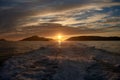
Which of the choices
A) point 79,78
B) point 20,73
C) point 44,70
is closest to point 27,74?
point 20,73

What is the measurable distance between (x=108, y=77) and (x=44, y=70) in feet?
17.3

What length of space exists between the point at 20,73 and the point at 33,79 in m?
2.12

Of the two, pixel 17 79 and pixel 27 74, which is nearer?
pixel 17 79

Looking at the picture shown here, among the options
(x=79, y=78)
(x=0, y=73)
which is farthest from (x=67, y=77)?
(x=0, y=73)

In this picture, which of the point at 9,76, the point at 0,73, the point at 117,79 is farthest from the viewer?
the point at 0,73

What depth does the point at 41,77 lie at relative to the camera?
42.5 feet

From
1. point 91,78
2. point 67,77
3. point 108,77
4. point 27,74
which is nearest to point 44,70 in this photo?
point 27,74

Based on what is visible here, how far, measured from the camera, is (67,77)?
12.7 meters

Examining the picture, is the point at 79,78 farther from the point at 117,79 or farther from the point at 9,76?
the point at 9,76

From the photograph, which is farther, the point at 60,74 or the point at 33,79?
the point at 60,74

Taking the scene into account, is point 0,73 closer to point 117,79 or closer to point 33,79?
point 33,79

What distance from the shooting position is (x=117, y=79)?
12.2 metres

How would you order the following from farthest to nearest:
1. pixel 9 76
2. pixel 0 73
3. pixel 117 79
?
pixel 0 73 < pixel 9 76 < pixel 117 79

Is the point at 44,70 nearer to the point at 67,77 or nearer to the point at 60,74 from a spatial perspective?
the point at 60,74
